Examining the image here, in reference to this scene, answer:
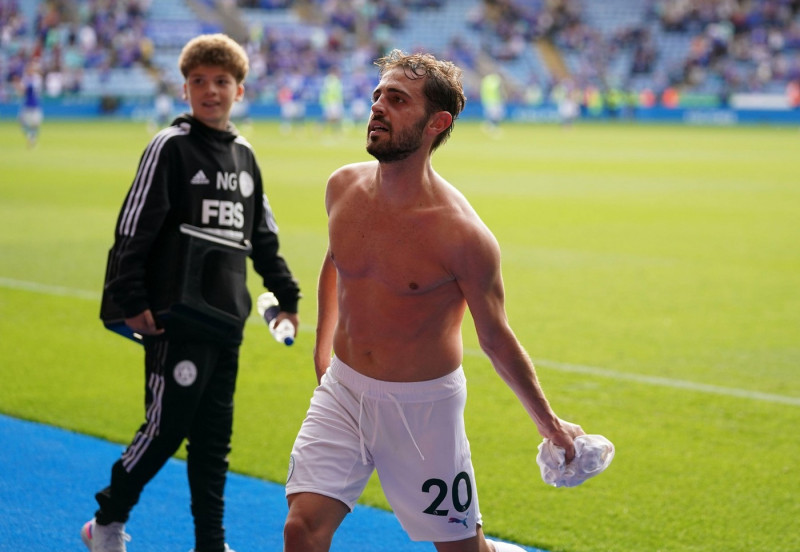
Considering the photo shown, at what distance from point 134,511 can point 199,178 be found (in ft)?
6.21

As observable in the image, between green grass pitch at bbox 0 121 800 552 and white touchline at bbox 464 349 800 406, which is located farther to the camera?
white touchline at bbox 464 349 800 406

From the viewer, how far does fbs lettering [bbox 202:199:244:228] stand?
4.46 m

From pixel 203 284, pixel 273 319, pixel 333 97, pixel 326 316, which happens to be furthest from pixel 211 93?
pixel 333 97

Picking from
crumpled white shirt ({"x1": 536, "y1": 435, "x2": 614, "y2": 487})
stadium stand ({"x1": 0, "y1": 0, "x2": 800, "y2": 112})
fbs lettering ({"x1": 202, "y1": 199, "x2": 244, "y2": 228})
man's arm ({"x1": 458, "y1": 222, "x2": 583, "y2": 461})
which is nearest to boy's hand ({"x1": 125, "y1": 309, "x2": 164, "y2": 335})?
fbs lettering ({"x1": 202, "y1": 199, "x2": 244, "y2": 228})

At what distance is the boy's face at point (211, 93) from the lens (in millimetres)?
4535

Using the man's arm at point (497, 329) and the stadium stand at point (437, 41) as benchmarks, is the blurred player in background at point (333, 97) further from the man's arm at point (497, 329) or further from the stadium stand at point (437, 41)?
the man's arm at point (497, 329)

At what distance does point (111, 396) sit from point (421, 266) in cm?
464

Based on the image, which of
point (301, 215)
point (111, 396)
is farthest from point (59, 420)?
point (301, 215)

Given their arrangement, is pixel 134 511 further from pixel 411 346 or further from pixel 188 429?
pixel 411 346

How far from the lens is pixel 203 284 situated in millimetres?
4406

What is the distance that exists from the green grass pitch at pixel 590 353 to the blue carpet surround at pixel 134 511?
1.16 ft

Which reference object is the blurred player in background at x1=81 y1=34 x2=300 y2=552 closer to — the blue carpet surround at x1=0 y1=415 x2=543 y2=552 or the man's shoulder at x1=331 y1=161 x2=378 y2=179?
the blue carpet surround at x1=0 y1=415 x2=543 y2=552

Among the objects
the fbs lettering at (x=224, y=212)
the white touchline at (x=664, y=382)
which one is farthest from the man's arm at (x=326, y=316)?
the white touchline at (x=664, y=382)

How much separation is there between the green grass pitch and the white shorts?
1731mm
